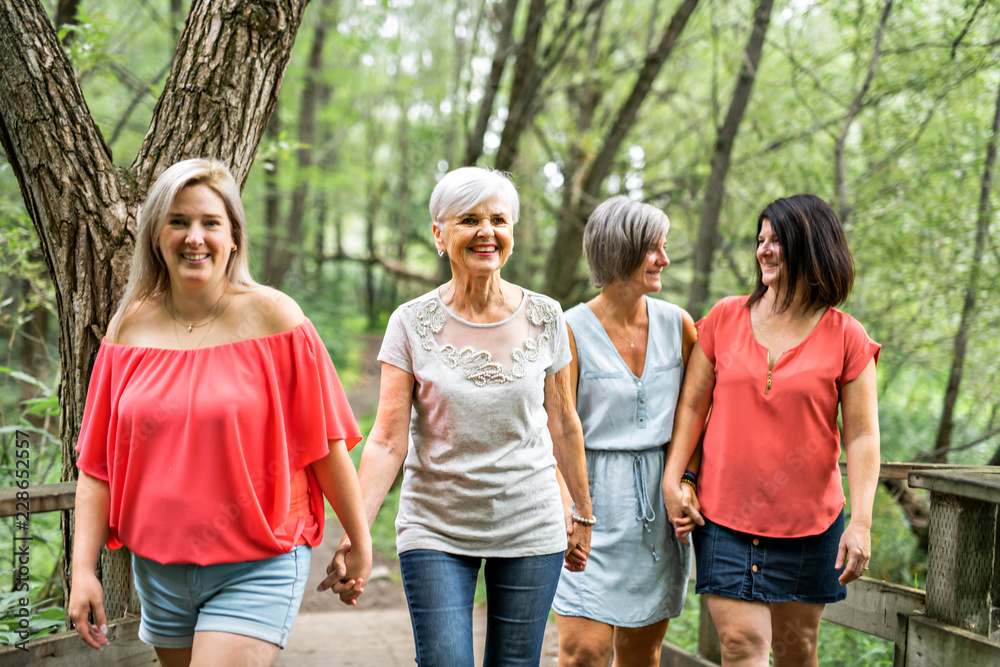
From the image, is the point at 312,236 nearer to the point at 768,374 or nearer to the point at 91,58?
the point at 91,58

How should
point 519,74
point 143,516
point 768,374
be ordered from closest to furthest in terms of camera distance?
point 143,516 < point 768,374 < point 519,74

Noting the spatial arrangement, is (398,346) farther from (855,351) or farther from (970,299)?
(970,299)

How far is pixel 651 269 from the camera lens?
2.69 metres

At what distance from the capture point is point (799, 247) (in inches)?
98.2

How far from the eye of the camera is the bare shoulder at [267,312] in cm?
191

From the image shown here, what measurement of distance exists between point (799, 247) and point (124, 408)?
213 centimetres

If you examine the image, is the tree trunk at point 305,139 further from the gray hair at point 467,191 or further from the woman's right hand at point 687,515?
the woman's right hand at point 687,515

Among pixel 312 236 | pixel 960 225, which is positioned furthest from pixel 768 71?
pixel 312 236

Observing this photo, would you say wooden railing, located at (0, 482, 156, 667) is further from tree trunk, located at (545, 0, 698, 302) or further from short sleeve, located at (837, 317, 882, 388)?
tree trunk, located at (545, 0, 698, 302)

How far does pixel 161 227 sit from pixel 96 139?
1.15 meters

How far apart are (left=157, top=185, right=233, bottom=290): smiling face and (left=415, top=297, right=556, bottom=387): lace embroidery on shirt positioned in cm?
63

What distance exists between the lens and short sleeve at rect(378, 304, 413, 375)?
221 cm

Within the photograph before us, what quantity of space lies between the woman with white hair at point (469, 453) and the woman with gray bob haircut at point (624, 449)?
422 millimetres

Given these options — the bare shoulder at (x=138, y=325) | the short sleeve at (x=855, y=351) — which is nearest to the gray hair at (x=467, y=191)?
the bare shoulder at (x=138, y=325)
